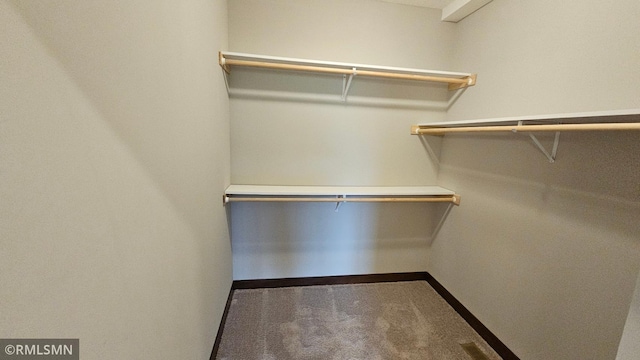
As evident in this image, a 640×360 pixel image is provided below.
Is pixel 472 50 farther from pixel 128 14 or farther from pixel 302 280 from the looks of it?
pixel 302 280

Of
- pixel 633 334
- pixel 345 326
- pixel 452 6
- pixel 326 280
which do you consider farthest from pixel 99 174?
pixel 452 6

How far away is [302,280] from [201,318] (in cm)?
112

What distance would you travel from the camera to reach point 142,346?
710 millimetres

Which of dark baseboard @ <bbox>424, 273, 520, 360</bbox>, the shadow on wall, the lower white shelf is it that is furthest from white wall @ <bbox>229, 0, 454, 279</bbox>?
dark baseboard @ <bbox>424, 273, 520, 360</bbox>

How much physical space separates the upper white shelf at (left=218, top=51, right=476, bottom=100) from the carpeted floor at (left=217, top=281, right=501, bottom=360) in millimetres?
1737

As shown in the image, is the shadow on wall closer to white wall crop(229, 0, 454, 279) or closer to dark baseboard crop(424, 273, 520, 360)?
white wall crop(229, 0, 454, 279)

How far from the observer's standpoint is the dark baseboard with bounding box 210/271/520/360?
169 cm

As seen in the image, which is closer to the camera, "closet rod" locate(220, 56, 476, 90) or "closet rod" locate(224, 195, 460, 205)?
"closet rod" locate(220, 56, 476, 90)

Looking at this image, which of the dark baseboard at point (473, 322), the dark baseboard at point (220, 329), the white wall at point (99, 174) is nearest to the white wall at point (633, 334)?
the dark baseboard at point (473, 322)

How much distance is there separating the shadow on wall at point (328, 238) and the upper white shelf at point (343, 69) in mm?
→ 1056

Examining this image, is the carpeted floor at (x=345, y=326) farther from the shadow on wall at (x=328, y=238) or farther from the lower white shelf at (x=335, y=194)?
the lower white shelf at (x=335, y=194)

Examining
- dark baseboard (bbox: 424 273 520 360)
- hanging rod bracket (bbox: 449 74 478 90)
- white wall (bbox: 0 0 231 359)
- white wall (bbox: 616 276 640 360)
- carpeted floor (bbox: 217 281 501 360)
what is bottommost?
carpeted floor (bbox: 217 281 501 360)

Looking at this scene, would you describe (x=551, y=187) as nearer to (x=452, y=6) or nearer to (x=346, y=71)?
(x=346, y=71)

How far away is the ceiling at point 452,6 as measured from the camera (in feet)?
6.05
